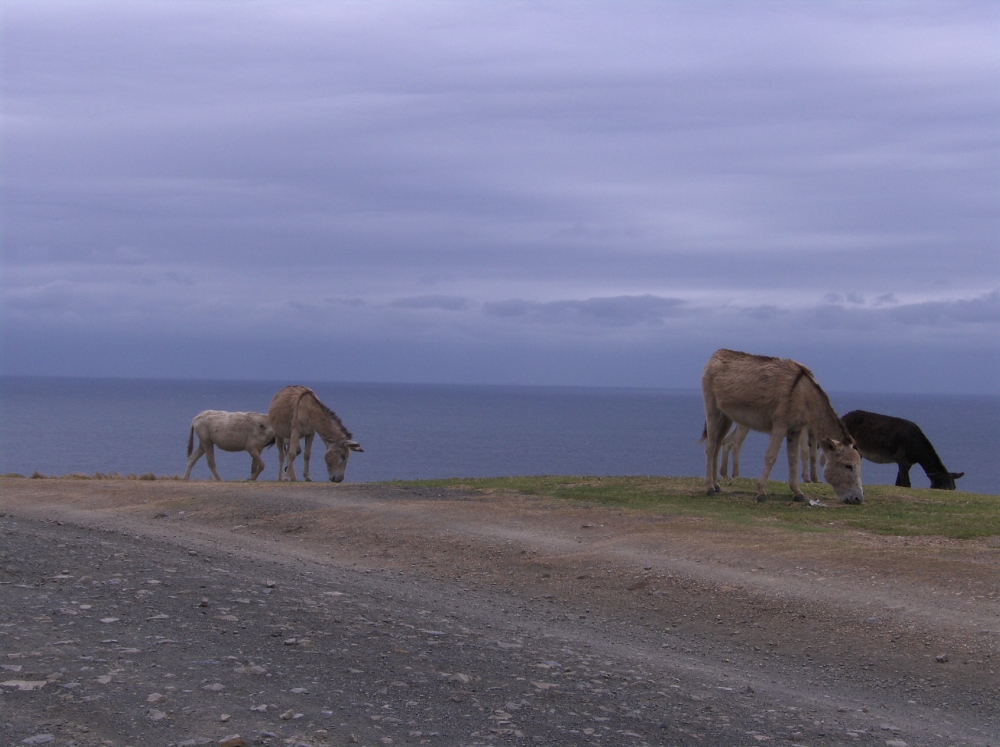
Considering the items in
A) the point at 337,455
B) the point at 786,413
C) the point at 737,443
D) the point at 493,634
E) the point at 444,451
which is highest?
the point at 786,413

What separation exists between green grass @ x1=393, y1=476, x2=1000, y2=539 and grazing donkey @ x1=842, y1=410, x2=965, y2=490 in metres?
7.56

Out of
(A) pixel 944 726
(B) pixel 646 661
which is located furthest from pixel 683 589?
(A) pixel 944 726

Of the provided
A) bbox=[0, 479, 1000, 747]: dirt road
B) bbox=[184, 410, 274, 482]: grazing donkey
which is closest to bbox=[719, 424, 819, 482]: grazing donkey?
bbox=[0, 479, 1000, 747]: dirt road

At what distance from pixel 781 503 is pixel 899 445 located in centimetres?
1251

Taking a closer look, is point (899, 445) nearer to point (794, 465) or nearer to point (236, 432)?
point (794, 465)

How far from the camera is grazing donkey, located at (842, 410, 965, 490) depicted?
2777 centimetres

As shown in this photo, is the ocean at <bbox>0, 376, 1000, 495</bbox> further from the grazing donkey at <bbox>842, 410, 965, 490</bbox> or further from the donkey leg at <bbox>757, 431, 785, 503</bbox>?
the donkey leg at <bbox>757, 431, 785, 503</bbox>

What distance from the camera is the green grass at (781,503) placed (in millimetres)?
14648

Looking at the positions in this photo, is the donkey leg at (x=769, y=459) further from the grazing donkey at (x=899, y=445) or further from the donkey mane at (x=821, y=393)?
the grazing donkey at (x=899, y=445)

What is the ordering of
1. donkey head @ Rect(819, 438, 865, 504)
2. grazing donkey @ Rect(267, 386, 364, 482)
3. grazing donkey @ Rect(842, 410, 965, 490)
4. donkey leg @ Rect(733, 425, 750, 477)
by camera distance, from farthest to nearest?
grazing donkey @ Rect(842, 410, 965, 490) → grazing donkey @ Rect(267, 386, 364, 482) → donkey leg @ Rect(733, 425, 750, 477) → donkey head @ Rect(819, 438, 865, 504)

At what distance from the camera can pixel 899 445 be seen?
27.9 metres

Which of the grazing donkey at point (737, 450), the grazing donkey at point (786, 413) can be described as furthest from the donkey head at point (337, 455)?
the grazing donkey at point (786, 413)

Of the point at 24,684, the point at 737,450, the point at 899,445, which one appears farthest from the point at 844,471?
the point at 24,684

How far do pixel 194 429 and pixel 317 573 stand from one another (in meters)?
18.3
